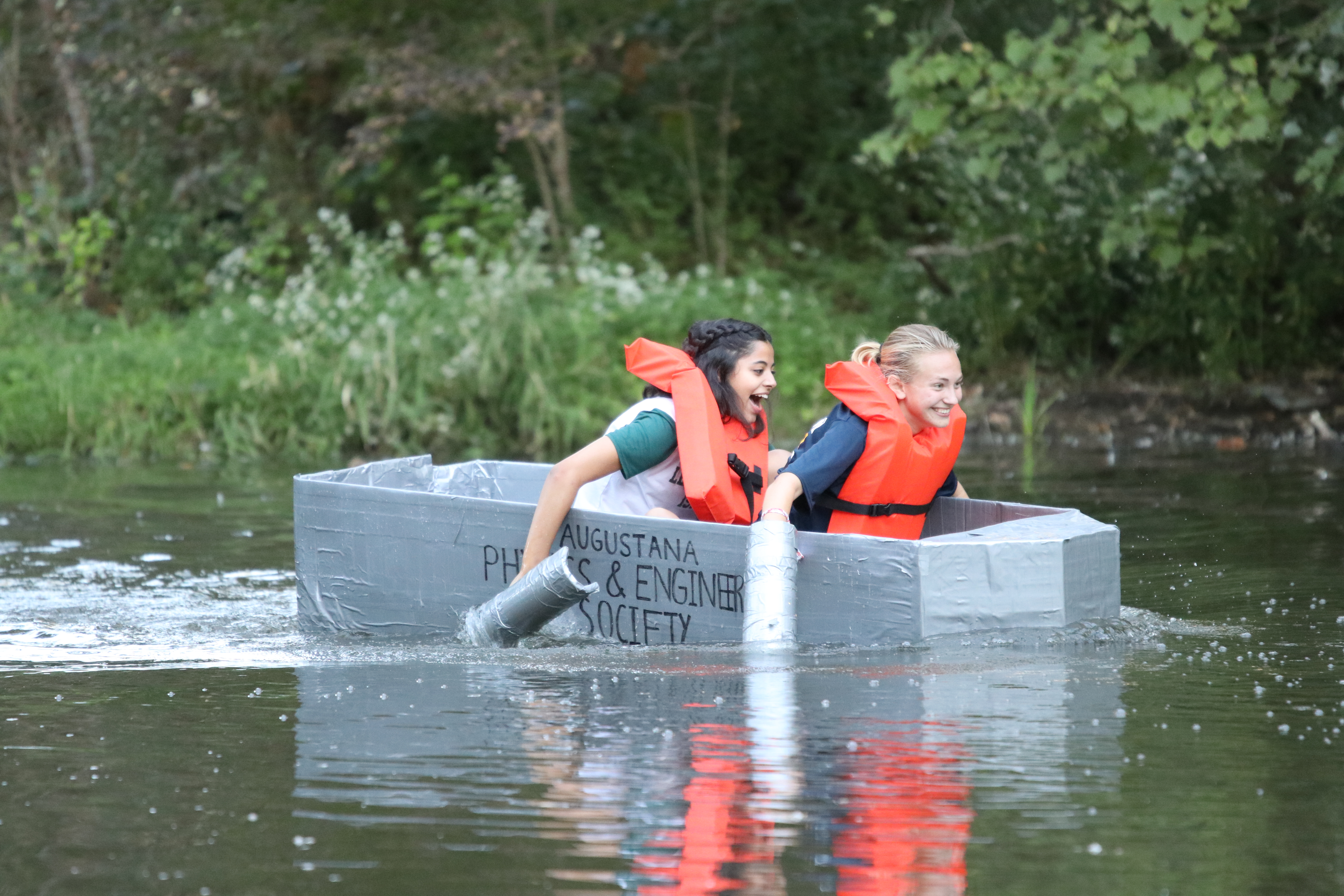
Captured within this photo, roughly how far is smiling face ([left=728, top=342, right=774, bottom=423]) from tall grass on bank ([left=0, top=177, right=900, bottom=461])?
16.7 feet

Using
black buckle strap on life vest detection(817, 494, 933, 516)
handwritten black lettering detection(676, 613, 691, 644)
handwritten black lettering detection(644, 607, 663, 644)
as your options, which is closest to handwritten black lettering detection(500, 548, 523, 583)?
handwritten black lettering detection(644, 607, 663, 644)

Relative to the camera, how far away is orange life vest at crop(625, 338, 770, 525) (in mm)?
5410

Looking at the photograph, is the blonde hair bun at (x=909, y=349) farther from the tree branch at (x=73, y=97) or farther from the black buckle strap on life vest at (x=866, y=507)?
the tree branch at (x=73, y=97)

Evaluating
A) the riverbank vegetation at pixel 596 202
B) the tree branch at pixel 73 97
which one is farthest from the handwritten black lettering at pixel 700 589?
the tree branch at pixel 73 97

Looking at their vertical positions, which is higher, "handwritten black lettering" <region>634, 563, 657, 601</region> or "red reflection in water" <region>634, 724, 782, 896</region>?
"handwritten black lettering" <region>634, 563, 657, 601</region>

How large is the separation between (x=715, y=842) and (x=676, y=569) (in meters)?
2.04

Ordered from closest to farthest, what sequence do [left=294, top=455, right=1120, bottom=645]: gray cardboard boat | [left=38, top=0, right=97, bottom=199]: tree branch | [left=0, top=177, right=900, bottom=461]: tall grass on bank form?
1. [left=294, top=455, right=1120, bottom=645]: gray cardboard boat
2. [left=0, top=177, right=900, bottom=461]: tall grass on bank
3. [left=38, top=0, right=97, bottom=199]: tree branch

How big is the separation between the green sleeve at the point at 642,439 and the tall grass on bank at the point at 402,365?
5133 millimetres

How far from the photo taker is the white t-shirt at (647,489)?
18.4ft

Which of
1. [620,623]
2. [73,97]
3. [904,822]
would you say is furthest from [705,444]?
[73,97]

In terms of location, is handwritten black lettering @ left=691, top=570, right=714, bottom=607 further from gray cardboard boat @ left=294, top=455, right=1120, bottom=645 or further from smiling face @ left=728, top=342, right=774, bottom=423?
smiling face @ left=728, top=342, right=774, bottom=423

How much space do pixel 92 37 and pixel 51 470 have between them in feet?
18.2

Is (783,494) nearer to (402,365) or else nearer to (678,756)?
(678,756)

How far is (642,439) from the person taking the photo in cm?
550
